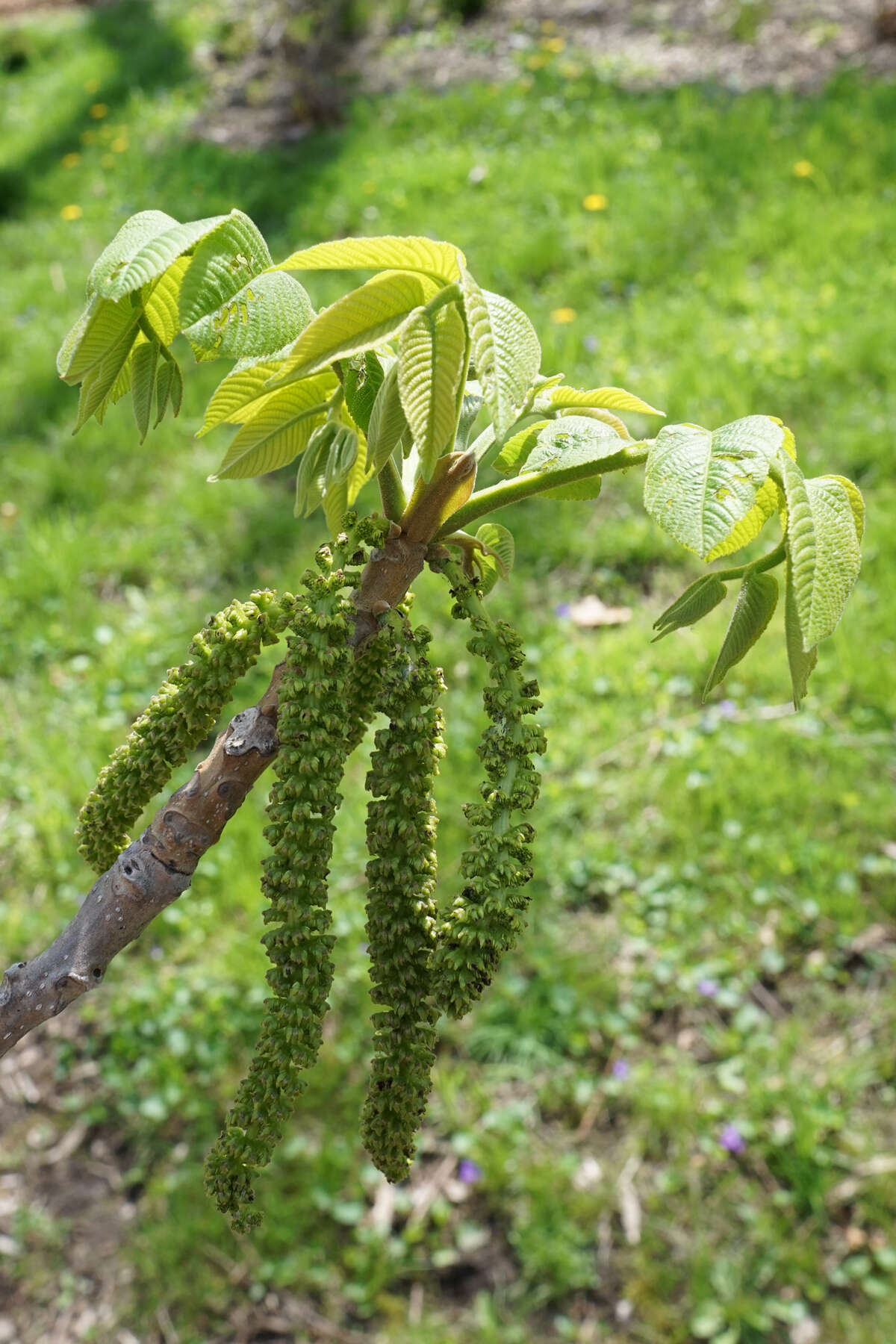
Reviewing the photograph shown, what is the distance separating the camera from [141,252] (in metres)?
0.89

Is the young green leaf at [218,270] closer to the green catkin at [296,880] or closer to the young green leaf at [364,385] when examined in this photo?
the young green leaf at [364,385]

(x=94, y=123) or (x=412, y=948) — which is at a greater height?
(x=412, y=948)

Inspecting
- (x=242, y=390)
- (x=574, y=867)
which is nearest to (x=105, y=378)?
(x=242, y=390)

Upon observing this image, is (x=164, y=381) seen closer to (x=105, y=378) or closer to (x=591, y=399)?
(x=105, y=378)

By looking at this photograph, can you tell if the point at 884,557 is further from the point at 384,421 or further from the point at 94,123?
the point at 94,123

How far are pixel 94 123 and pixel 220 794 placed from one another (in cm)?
770

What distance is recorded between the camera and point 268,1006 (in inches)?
38.4

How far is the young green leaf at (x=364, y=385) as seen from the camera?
3.33 ft

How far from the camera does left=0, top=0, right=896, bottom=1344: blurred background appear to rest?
2730mm

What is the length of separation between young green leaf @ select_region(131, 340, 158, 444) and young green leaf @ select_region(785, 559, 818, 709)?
0.57 meters

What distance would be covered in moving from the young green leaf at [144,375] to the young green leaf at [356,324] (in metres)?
0.23

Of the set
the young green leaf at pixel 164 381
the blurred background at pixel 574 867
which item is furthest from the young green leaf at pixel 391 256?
the blurred background at pixel 574 867

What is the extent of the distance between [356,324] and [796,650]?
41 cm

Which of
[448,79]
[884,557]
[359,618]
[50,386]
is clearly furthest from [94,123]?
[359,618]
